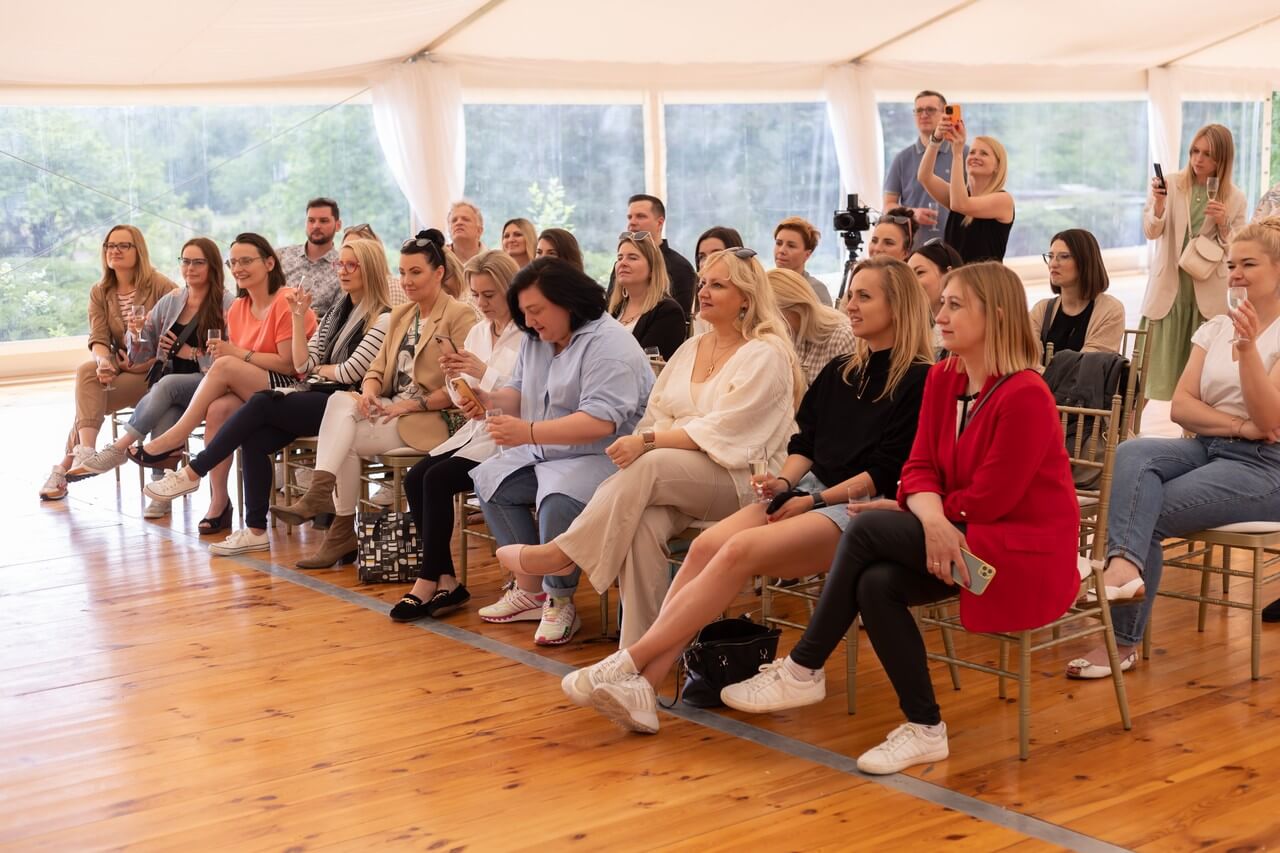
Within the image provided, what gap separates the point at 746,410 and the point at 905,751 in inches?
42.2

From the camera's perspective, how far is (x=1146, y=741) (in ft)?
10.1

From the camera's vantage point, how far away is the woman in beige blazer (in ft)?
17.9

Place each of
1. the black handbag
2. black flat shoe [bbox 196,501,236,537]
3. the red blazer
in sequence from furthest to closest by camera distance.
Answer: black flat shoe [bbox 196,501,236,537], the black handbag, the red blazer

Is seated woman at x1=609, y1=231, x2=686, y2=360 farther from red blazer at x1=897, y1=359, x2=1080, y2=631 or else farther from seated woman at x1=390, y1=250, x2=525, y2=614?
red blazer at x1=897, y1=359, x2=1080, y2=631

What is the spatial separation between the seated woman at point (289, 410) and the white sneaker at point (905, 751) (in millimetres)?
2881

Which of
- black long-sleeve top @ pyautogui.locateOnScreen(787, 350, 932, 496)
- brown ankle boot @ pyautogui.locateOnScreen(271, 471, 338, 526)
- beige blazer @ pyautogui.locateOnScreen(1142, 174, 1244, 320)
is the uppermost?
beige blazer @ pyautogui.locateOnScreen(1142, 174, 1244, 320)

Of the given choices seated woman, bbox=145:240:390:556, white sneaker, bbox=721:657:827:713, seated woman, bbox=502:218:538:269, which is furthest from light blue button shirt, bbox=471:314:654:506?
seated woman, bbox=502:218:538:269

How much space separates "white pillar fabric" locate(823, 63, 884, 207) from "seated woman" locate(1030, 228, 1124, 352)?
28.5ft

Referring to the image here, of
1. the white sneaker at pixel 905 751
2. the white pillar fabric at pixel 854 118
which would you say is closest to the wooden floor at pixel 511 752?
the white sneaker at pixel 905 751

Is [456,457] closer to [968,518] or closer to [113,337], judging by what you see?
[968,518]

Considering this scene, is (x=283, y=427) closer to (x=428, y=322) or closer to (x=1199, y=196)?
(x=428, y=322)

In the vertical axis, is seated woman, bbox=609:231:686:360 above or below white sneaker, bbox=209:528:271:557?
above

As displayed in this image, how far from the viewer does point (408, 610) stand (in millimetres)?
4297

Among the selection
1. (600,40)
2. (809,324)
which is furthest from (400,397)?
(600,40)
